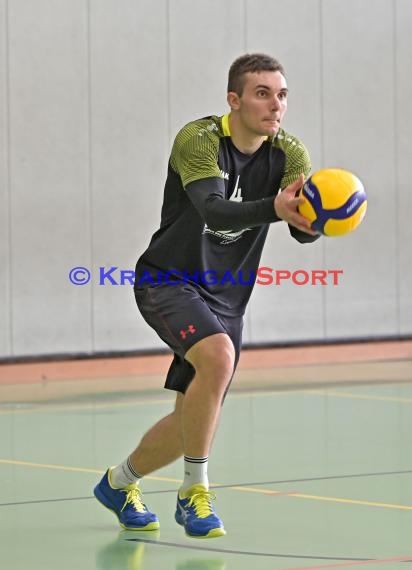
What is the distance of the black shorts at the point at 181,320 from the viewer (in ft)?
17.0

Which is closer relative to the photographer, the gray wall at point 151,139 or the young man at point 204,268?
the young man at point 204,268

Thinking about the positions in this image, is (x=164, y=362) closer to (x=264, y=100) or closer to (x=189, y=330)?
(x=189, y=330)

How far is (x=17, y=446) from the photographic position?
7.91m

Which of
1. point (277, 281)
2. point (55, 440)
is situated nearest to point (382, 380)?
point (277, 281)

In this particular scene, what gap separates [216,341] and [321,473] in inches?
76.0

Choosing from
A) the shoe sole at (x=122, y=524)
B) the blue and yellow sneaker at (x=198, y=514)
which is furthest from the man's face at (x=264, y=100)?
the shoe sole at (x=122, y=524)

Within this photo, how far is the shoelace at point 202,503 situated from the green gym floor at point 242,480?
131 millimetres

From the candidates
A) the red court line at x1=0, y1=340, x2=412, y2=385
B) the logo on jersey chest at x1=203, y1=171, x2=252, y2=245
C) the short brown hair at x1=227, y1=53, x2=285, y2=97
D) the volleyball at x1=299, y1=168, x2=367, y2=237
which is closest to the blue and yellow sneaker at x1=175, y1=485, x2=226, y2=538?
the logo on jersey chest at x1=203, y1=171, x2=252, y2=245

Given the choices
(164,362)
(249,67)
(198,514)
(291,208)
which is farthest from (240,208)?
(164,362)

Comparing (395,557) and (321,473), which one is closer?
(395,557)

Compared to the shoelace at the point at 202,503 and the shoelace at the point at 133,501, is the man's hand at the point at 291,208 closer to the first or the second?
the shoelace at the point at 202,503

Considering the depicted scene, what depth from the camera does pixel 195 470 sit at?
5172 mm

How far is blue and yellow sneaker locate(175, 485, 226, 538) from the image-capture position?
16.6 ft

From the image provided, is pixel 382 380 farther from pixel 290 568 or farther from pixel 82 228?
pixel 290 568
